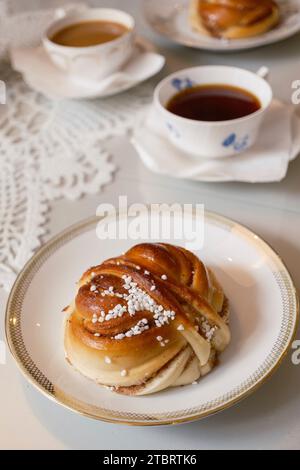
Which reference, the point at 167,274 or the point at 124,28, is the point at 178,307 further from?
the point at 124,28

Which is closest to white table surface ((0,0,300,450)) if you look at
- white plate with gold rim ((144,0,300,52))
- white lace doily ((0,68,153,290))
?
white lace doily ((0,68,153,290))

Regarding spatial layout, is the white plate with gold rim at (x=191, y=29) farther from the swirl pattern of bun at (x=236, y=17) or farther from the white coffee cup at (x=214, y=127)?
the white coffee cup at (x=214, y=127)

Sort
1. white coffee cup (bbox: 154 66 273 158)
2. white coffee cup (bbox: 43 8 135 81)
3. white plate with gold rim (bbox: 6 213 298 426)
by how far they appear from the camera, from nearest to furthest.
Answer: white plate with gold rim (bbox: 6 213 298 426) < white coffee cup (bbox: 154 66 273 158) < white coffee cup (bbox: 43 8 135 81)

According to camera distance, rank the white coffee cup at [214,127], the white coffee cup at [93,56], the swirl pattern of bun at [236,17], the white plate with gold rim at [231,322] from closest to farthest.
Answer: the white plate with gold rim at [231,322]
the white coffee cup at [214,127]
the white coffee cup at [93,56]
the swirl pattern of bun at [236,17]

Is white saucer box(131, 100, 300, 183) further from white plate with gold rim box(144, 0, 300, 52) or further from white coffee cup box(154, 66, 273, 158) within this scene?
white plate with gold rim box(144, 0, 300, 52)

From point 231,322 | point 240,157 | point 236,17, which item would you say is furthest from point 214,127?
point 236,17

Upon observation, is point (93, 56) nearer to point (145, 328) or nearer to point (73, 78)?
point (73, 78)

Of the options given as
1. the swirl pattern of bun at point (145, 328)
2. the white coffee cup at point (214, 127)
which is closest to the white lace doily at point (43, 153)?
the white coffee cup at point (214, 127)
